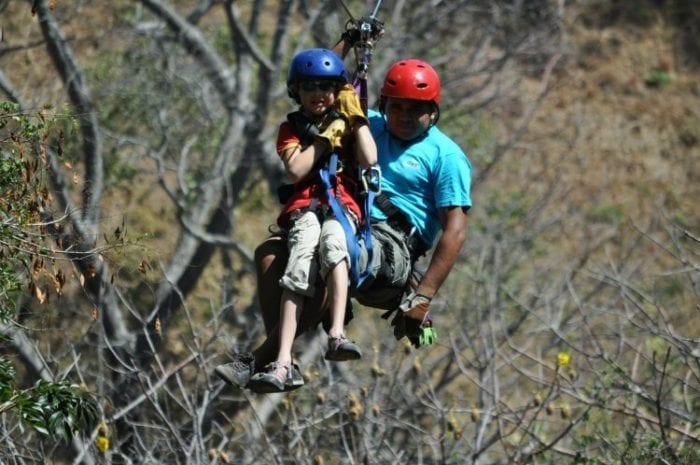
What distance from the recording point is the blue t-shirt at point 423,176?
7320 millimetres

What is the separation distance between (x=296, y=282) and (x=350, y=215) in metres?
0.44

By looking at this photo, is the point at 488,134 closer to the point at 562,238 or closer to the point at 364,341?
the point at 562,238

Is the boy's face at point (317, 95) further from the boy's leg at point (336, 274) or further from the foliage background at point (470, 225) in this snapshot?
the foliage background at point (470, 225)

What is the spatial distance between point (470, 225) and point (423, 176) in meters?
11.7

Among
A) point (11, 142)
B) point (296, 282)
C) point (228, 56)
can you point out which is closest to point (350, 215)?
point (296, 282)

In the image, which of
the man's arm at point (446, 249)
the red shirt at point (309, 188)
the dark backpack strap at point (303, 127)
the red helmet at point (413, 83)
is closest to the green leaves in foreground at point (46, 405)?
the red shirt at point (309, 188)

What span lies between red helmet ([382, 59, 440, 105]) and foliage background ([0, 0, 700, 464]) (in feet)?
12.5

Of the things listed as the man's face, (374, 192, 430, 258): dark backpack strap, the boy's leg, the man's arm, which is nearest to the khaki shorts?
the boy's leg

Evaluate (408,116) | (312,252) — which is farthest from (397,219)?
(312,252)

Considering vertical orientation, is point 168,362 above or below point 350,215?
below

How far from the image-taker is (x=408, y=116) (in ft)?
24.3

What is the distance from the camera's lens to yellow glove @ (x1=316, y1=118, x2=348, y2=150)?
22.8 feet

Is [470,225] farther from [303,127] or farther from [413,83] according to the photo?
[303,127]

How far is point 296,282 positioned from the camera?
6.93 m
